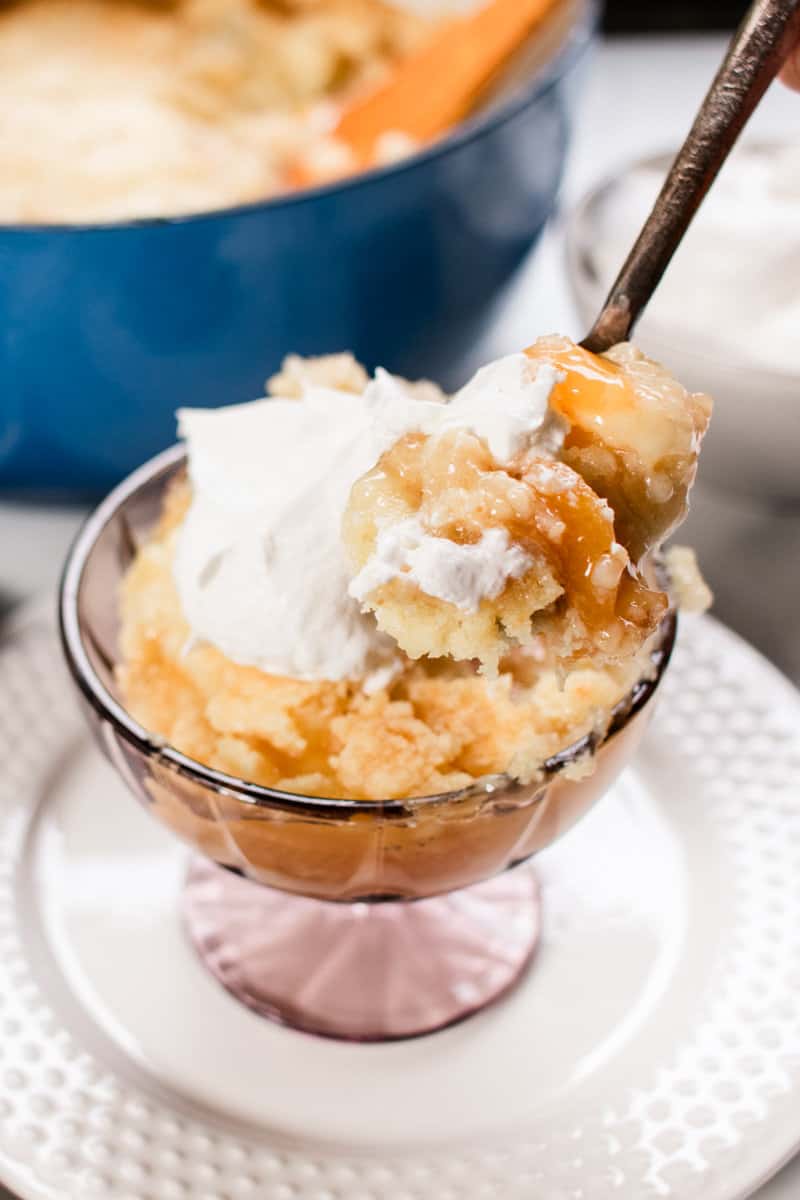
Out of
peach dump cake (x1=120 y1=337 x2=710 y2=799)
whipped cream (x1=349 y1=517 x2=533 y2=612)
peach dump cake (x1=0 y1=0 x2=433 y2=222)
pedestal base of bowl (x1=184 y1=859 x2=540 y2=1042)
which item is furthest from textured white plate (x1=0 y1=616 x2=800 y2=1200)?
peach dump cake (x1=0 y1=0 x2=433 y2=222)

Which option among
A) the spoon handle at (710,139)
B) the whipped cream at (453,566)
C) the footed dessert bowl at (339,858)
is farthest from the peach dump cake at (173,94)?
the whipped cream at (453,566)

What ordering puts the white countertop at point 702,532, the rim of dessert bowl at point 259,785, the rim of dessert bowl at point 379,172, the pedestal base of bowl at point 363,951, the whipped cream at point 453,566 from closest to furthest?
1. the whipped cream at point 453,566
2. the rim of dessert bowl at point 259,785
3. the pedestal base of bowl at point 363,951
4. the rim of dessert bowl at point 379,172
5. the white countertop at point 702,532

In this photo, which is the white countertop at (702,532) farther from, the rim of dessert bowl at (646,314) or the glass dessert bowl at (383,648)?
the glass dessert bowl at (383,648)

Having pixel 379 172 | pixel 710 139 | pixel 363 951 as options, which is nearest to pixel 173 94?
pixel 379 172

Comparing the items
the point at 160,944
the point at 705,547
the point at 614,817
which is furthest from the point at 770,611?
the point at 160,944

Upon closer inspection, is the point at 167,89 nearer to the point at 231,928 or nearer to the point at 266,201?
the point at 266,201

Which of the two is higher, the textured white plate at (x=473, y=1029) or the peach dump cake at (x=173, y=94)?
the peach dump cake at (x=173, y=94)

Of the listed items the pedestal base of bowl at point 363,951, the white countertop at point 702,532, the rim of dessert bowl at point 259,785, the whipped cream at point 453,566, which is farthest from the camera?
the white countertop at point 702,532

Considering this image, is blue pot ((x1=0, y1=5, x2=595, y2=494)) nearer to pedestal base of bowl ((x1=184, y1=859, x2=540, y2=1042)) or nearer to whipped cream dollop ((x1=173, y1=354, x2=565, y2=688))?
whipped cream dollop ((x1=173, y1=354, x2=565, y2=688))
